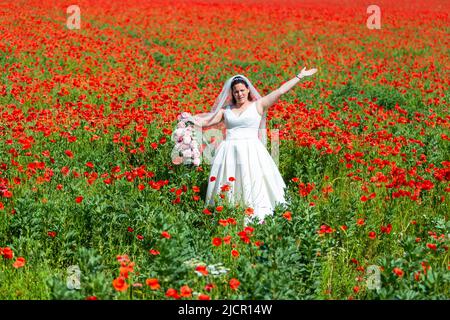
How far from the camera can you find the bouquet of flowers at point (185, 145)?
6520mm

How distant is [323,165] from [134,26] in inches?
558

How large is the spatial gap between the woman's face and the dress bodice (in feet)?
0.39

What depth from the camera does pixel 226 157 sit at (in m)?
6.35

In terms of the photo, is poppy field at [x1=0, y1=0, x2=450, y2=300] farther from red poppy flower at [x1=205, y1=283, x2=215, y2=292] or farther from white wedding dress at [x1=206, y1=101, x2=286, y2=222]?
white wedding dress at [x1=206, y1=101, x2=286, y2=222]

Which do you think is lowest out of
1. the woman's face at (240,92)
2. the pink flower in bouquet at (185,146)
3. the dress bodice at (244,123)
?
the pink flower in bouquet at (185,146)

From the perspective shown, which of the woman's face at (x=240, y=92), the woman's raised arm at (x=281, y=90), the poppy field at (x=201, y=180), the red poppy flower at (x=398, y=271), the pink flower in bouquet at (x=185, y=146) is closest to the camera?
the red poppy flower at (x=398, y=271)

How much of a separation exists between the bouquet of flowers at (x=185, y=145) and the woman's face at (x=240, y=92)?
599 millimetres

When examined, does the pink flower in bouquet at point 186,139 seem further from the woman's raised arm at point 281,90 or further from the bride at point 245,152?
the woman's raised arm at point 281,90

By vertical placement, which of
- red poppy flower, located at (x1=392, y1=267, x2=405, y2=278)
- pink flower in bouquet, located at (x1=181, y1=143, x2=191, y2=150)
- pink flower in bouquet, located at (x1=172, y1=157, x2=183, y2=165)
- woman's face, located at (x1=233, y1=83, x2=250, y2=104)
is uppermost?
woman's face, located at (x1=233, y1=83, x2=250, y2=104)

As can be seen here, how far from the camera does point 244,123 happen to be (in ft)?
21.0

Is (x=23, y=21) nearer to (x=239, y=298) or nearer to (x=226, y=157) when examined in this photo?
(x=226, y=157)

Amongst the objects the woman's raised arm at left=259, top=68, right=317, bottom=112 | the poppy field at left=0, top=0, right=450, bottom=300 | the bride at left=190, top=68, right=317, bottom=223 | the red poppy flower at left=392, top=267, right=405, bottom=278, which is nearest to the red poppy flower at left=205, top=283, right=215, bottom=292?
the poppy field at left=0, top=0, right=450, bottom=300

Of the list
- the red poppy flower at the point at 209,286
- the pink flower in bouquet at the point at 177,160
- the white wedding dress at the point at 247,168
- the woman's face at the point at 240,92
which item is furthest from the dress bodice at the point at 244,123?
the red poppy flower at the point at 209,286

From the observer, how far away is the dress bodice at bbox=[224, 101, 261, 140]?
6.40 metres
